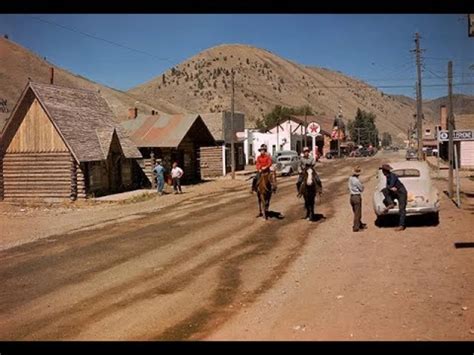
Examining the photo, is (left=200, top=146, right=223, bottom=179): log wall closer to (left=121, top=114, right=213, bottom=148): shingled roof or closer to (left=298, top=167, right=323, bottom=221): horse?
(left=121, top=114, right=213, bottom=148): shingled roof

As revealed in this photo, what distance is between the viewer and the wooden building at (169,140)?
1431 inches

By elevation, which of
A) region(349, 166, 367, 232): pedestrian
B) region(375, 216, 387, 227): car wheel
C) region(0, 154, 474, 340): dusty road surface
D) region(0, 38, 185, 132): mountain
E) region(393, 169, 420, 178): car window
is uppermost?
region(0, 38, 185, 132): mountain

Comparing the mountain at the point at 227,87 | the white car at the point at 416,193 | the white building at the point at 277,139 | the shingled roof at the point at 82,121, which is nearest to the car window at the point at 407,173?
the white car at the point at 416,193

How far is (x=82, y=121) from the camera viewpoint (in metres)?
31.1

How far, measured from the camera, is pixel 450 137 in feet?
66.7

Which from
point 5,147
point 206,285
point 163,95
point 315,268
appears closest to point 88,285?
point 206,285

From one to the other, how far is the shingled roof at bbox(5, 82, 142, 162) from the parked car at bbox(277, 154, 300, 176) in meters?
14.6

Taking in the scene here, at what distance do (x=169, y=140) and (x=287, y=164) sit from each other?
13.1 m

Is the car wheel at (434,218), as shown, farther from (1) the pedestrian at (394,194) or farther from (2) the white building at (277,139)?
(2) the white building at (277,139)

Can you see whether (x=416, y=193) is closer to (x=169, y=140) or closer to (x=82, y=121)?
(x=82, y=121)

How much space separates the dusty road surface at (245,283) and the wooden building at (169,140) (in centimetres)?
1911

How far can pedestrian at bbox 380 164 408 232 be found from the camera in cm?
1455

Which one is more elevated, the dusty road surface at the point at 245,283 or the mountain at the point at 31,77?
the mountain at the point at 31,77

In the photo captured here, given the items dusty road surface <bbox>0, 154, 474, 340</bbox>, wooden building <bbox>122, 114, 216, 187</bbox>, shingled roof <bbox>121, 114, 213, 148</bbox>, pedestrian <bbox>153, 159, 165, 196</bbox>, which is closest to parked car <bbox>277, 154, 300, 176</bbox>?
wooden building <bbox>122, 114, 216, 187</bbox>
